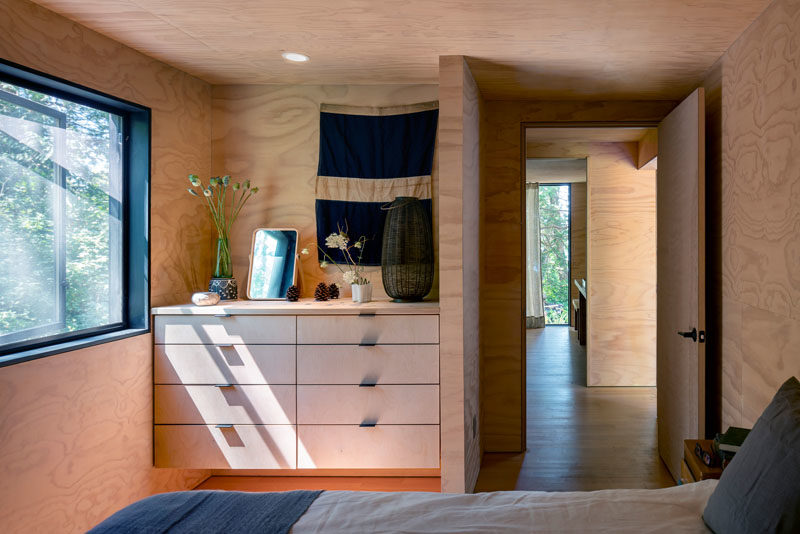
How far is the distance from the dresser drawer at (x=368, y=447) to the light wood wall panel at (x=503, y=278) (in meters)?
0.96

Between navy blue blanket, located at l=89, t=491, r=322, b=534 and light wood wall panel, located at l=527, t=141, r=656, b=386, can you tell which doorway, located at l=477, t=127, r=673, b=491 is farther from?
navy blue blanket, located at l=89, t=491, r=322, b=534

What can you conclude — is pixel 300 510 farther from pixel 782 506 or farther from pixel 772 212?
pixel 772 212

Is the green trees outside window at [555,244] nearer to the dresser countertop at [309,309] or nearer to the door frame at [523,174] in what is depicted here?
the door frame at [523,174]

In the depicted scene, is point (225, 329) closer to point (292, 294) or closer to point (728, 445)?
point (292, 294)

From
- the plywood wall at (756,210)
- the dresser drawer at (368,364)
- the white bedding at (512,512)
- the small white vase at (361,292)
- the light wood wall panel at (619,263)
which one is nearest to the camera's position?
the white bedding at (512,512)

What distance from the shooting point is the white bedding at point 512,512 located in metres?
1.28

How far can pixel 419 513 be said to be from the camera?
4.43 feet

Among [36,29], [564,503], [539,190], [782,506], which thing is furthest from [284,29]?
[539,190]

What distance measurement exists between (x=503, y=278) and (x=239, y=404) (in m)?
A: 1.86

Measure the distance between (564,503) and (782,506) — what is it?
0.47m

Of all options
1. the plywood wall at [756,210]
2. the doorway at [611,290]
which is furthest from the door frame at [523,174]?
the plywood wall at [756,210]

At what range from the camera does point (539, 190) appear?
28.9 ft

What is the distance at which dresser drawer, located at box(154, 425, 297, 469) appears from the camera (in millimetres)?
2850

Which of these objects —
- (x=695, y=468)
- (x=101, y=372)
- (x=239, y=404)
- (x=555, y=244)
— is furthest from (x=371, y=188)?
(x=555, y=244)
